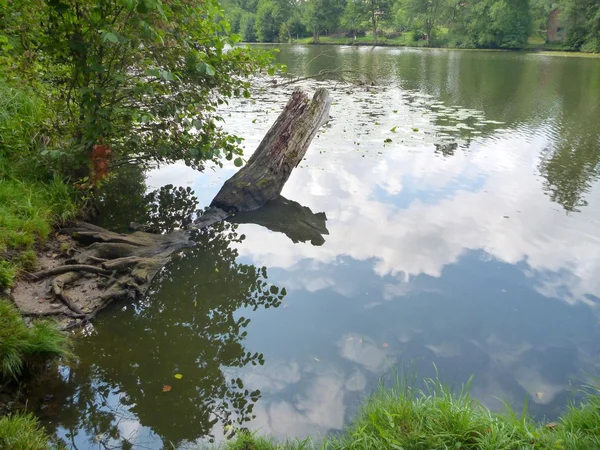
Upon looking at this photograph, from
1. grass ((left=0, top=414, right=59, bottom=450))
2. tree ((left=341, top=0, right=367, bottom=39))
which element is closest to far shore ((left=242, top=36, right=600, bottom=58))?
tree ((left=341, top=0, right=367, bottom=39))

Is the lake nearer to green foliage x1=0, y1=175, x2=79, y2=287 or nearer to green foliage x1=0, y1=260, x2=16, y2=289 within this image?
green foliage x1=0, y1=260, x2=16, y2=289

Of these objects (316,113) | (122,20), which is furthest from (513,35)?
(122,20)

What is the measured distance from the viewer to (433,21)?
69.6 m

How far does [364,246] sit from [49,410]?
4.48 metres

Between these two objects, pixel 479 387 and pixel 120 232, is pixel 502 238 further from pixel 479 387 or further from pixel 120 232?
pixel 120 232

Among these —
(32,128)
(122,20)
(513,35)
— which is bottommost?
(513,35)

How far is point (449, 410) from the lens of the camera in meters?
3.26

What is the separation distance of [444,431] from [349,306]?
2395 millimetres

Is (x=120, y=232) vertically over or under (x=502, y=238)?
over

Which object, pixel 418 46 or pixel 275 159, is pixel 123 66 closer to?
pixel 275 159

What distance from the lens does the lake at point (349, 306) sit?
13.0ft

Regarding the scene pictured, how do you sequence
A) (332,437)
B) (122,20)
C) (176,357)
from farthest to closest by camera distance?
(122,20)
(176,357)
(332,437)

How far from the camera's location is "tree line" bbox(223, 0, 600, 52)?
5022 centimetres

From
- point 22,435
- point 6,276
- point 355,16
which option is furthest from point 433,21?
point 22,435
